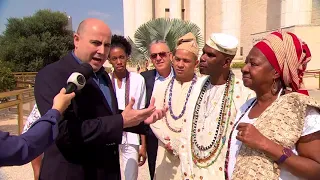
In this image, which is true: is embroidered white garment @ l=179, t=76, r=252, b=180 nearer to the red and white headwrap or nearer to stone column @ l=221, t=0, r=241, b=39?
the red and white headwrap

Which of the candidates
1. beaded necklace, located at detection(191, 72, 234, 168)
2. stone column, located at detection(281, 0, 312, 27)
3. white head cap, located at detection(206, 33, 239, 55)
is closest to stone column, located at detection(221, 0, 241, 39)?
stone column, located at detection(281, 0, 312, 27)

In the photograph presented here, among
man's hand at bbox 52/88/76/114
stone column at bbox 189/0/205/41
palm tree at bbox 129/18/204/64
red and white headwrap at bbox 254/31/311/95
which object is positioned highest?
stone column at bbox 189/0/205/41

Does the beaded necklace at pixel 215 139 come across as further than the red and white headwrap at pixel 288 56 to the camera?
Yes

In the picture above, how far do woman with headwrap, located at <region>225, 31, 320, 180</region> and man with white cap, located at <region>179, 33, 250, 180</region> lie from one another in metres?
0.55

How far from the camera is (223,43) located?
2562 mm

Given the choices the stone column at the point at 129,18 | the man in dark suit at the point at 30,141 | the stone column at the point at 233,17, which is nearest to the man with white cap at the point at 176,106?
the man in dark suit at the point at 30,141

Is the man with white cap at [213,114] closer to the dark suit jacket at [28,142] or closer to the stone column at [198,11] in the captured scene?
the dark suit jacket at [28,142]

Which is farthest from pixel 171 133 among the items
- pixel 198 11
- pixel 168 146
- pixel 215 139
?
pixel 198 11

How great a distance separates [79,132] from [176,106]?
5.70ft

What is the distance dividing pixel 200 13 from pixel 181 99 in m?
25.2

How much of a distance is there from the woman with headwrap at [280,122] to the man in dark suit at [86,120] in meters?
0.71

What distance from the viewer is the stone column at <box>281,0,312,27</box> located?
18.3m

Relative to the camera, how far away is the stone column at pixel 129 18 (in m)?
31.8

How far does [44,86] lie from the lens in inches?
77.3
